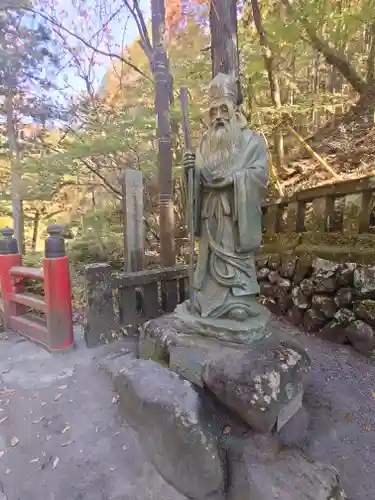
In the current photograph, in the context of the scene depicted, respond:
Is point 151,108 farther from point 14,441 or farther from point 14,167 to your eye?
point 14,441

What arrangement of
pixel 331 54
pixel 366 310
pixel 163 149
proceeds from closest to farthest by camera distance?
pixel 366 310
pixel 163 149
pixel 331 54

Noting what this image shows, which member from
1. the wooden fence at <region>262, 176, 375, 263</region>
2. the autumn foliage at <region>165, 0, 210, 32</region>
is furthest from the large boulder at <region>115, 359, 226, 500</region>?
the autumn foliage at <region>165, 0, 210, 32</region>

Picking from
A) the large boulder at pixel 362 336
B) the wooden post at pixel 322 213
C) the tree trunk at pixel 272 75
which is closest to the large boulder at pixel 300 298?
the large boulder at pixel 362 336

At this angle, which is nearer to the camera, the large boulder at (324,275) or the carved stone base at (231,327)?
the carved stone base at (231,327)

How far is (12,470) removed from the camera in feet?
7.72

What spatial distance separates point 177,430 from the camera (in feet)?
7.25

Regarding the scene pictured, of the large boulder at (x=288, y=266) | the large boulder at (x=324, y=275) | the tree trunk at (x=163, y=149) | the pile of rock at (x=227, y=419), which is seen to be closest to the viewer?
the pile of rock at (x=227, y=419)

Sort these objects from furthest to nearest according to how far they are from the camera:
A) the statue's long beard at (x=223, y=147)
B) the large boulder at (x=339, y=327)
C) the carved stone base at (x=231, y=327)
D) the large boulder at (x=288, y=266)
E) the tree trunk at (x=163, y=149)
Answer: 1. the tree trunk at (x=163, y=149)
2. the large boulder at (x=288, y=266)
3. the large boulder at (x=339, y=327)
4. the statue's long beard at (x=223, y=147)
5. the carved stone base at (x=231, y=327)

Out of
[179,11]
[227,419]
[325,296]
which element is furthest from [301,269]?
[179,11]

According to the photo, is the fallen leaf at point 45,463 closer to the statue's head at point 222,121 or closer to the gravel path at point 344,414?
the gravel path at point 344,414

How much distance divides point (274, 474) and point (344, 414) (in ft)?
4.01

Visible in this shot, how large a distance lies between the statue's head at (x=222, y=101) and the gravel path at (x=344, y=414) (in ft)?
8.94

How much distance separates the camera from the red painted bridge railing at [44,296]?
390cm

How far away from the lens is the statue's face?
8.69 feet
